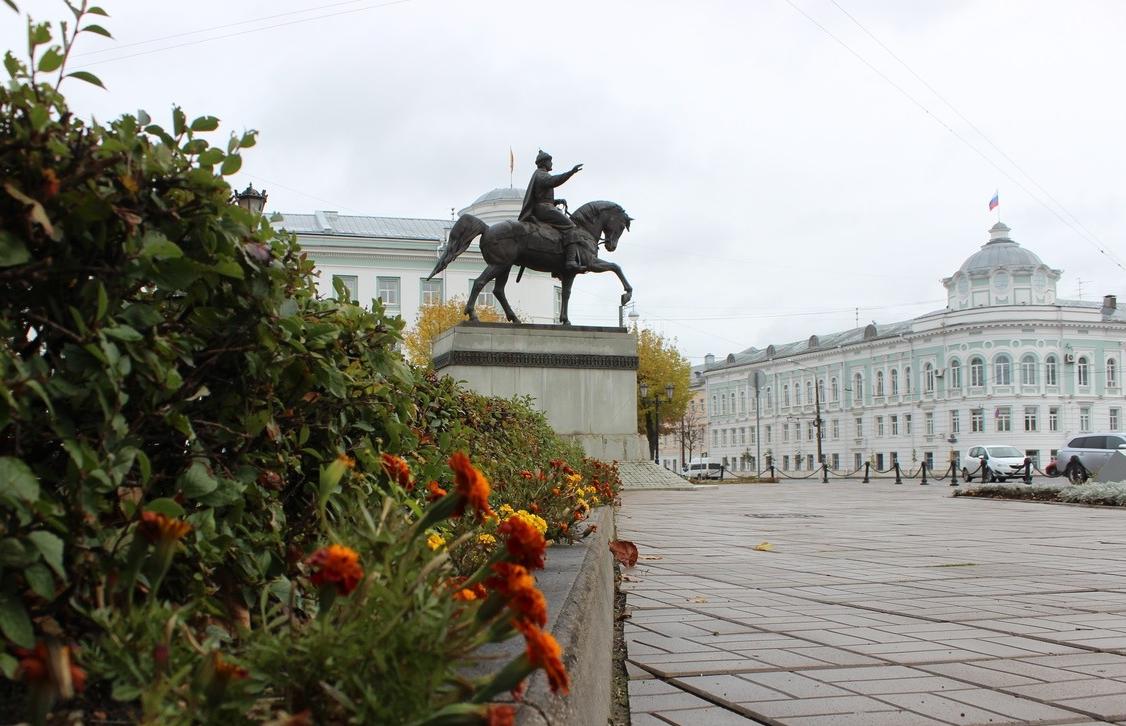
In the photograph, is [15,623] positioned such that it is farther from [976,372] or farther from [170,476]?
[976,372]

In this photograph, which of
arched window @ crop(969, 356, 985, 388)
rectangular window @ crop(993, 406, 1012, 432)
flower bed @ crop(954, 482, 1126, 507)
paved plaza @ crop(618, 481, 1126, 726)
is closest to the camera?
paved plaza @ crop(618, 481, 1126, 726)

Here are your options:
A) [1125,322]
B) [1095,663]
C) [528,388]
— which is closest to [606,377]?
[528,388]

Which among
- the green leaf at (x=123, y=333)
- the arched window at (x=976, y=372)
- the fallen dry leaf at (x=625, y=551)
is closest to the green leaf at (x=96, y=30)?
the green leaf at (x=123, y=333)

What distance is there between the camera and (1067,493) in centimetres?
1827

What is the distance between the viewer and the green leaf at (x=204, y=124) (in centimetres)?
179

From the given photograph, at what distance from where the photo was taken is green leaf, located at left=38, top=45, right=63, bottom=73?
1.59 meters

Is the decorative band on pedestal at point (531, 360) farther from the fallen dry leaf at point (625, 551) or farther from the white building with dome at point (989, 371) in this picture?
the white building with dome at point (989, 371)

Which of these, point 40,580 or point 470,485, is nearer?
point 40,580

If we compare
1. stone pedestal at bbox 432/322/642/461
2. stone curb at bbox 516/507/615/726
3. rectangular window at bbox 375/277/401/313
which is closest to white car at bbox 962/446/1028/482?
stone pedestal at bbox 432/322/642/461

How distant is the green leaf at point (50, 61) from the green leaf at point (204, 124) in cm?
24

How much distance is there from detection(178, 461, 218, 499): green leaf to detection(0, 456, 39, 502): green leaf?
312mm

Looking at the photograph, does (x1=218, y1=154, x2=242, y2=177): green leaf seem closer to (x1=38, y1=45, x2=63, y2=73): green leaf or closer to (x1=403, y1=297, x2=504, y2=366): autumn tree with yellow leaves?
(x1=38, y1=45, x2=63, y2=73): green leaf

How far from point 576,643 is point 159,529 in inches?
46.1

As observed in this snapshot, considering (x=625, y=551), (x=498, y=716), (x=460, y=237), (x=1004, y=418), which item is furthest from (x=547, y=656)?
(x=1004, y=418)
